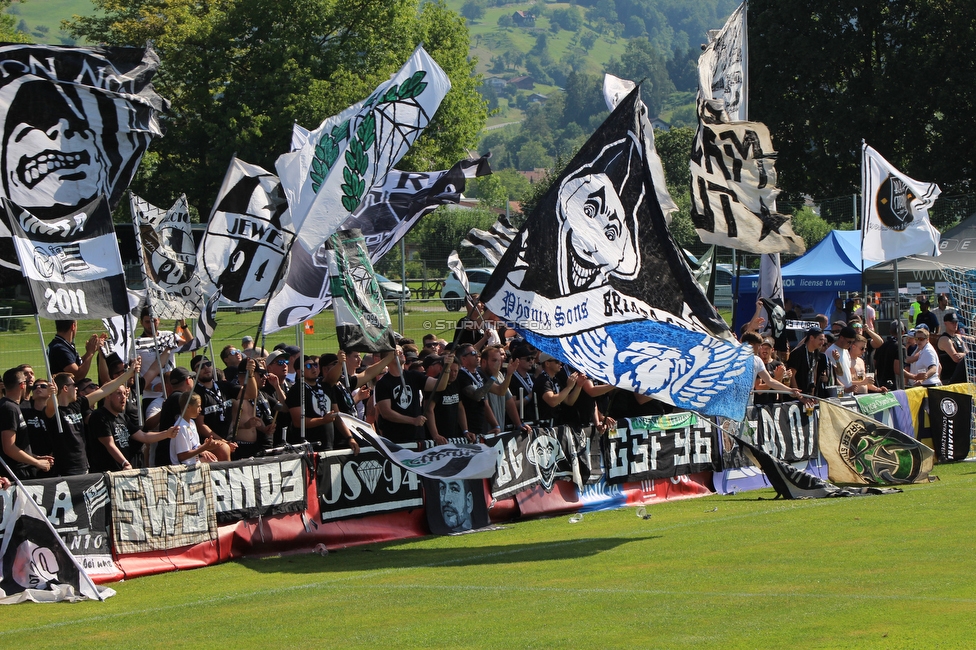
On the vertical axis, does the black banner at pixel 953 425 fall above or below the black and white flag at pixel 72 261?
below

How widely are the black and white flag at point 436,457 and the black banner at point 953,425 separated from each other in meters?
9.36

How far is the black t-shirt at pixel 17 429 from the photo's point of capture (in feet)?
38.0

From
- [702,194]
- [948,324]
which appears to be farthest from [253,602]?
[948,324]

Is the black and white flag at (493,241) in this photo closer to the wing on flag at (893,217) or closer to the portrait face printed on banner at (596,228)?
the wing on flag at (893,217)

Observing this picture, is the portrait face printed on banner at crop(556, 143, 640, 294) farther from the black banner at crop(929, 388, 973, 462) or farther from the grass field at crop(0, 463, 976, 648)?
the black banner at crop(929, 388, 973, 462)

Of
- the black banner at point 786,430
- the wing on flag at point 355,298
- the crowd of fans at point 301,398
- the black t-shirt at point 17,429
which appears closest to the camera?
the black t-shirt at point 17,429

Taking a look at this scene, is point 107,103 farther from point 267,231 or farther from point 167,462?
point 167,462

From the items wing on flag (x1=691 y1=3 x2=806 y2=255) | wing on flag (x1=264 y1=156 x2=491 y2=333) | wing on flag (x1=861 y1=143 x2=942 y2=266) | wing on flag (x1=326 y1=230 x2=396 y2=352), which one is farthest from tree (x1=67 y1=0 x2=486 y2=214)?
wing on flag (x1=326 y1=230 x2=396 y2=352)

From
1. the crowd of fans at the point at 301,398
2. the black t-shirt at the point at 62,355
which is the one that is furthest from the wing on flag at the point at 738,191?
the black t-shirt at the point at 62,355

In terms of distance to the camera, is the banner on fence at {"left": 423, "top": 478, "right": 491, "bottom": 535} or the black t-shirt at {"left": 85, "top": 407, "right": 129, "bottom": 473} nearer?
the black t-shirt at {"left": 85, "top": 407, "right": 129, "bottom": 473}

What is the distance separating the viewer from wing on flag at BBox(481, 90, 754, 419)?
1260cm

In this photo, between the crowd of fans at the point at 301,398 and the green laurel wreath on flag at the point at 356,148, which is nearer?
the crowd of fans at the point at 301,398

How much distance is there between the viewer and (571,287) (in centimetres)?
1284

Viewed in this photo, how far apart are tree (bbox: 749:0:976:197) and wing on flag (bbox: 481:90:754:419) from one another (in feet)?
114
